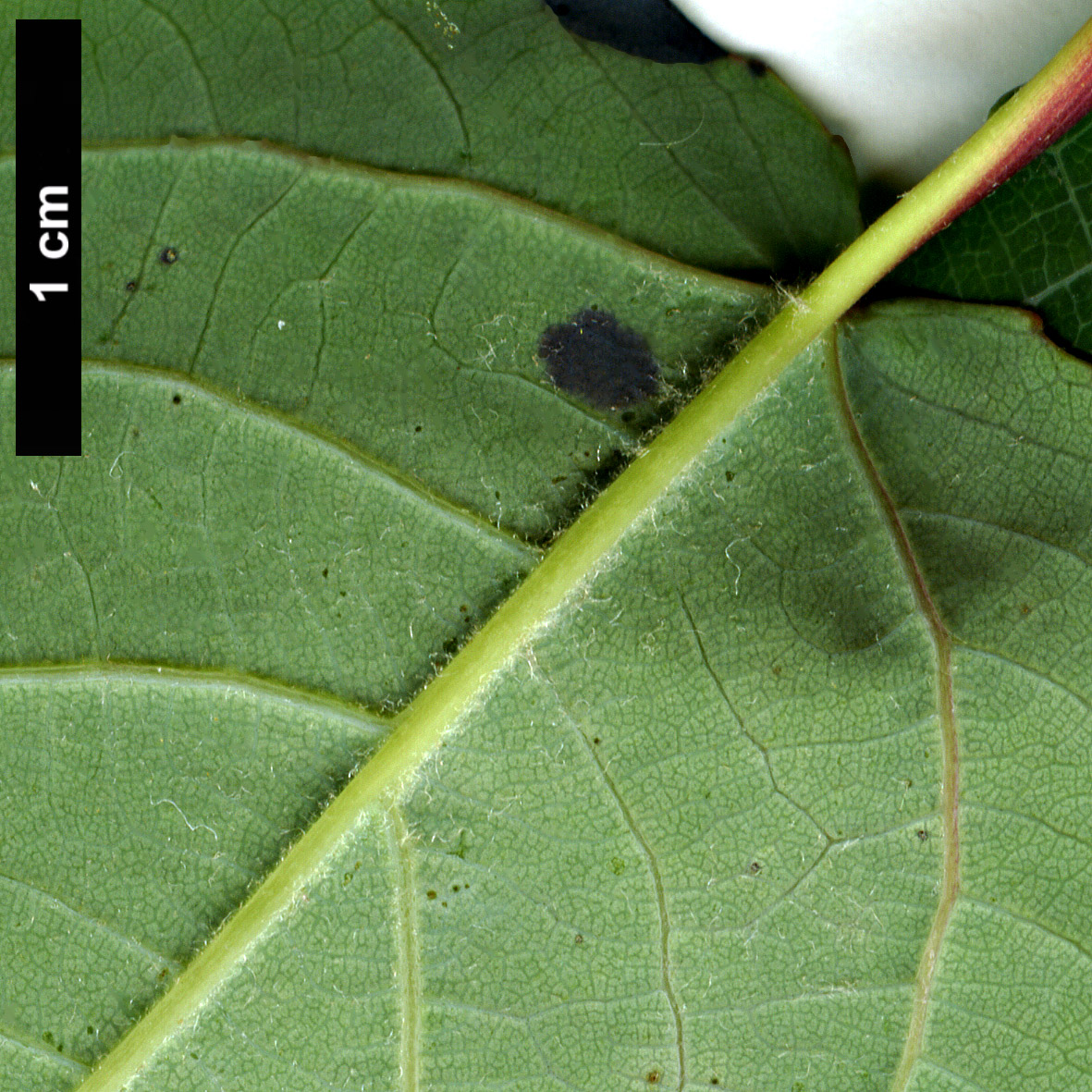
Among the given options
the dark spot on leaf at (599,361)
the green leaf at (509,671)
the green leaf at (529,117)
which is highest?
the green leaf at (529,117)

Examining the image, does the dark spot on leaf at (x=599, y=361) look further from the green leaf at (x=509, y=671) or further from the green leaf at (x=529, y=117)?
the green leaf at (x=529, y=117)

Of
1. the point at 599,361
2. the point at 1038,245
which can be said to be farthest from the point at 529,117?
the point at 1038,245

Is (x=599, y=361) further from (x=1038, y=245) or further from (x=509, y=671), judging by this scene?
(x=1038, y=245)

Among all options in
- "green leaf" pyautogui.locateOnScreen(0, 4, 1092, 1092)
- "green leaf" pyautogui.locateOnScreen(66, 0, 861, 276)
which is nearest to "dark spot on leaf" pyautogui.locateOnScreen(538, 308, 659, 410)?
"green leaf" pyautogui.locateOnScreen(0, 4, 1092, 1092)

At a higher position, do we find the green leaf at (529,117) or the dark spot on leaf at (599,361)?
the green leaf at (529,117)

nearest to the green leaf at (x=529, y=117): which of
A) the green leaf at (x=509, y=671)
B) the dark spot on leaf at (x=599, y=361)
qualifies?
the green leaf at (x=509, y=671)

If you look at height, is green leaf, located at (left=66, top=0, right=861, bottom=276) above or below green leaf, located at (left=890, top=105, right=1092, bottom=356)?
above

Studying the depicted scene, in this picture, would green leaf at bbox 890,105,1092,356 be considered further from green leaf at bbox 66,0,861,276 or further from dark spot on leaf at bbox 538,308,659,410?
dark spot on leaf at bbox 538,308,659,410
